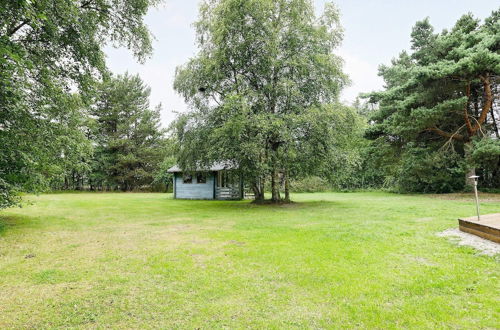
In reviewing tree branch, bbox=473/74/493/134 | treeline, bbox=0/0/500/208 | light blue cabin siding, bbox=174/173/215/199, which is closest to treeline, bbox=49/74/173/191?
light blue cabin siding, bbox=174/173/215/199

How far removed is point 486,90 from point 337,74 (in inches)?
371

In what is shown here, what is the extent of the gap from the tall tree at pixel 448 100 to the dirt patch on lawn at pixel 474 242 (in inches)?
454

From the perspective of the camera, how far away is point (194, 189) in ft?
70.5

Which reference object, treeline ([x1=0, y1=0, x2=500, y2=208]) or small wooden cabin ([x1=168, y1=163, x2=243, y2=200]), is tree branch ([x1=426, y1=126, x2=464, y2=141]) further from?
small wooden cabin ([x1=168, y1=163, x2=243, y2=200])

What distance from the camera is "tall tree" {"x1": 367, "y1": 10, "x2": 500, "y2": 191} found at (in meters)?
14.6

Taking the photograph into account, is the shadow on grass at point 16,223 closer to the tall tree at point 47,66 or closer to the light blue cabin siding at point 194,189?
the tall tree at point 47,66

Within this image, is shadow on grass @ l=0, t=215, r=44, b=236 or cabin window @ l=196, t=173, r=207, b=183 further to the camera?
cabin window @ l=196, t=173, r=207, b=183

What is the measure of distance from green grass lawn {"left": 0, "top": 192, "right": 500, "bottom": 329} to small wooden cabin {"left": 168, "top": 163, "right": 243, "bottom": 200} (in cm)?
1377

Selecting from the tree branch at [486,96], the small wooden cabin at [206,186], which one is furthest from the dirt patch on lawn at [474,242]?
the small wooden cabin at [206,186]

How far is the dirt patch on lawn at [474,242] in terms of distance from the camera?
4.58 meters

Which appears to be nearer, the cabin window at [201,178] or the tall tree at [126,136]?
the cabin window at [201,178]

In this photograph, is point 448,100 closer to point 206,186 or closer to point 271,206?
point 271,206

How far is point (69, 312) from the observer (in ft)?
9.46

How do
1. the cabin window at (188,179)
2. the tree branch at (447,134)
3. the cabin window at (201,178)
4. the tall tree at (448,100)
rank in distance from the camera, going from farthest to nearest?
the cabin window at (188,179), the cabin window at (201,178), the tree branch at (447,134), the tall tree at (448,100)
